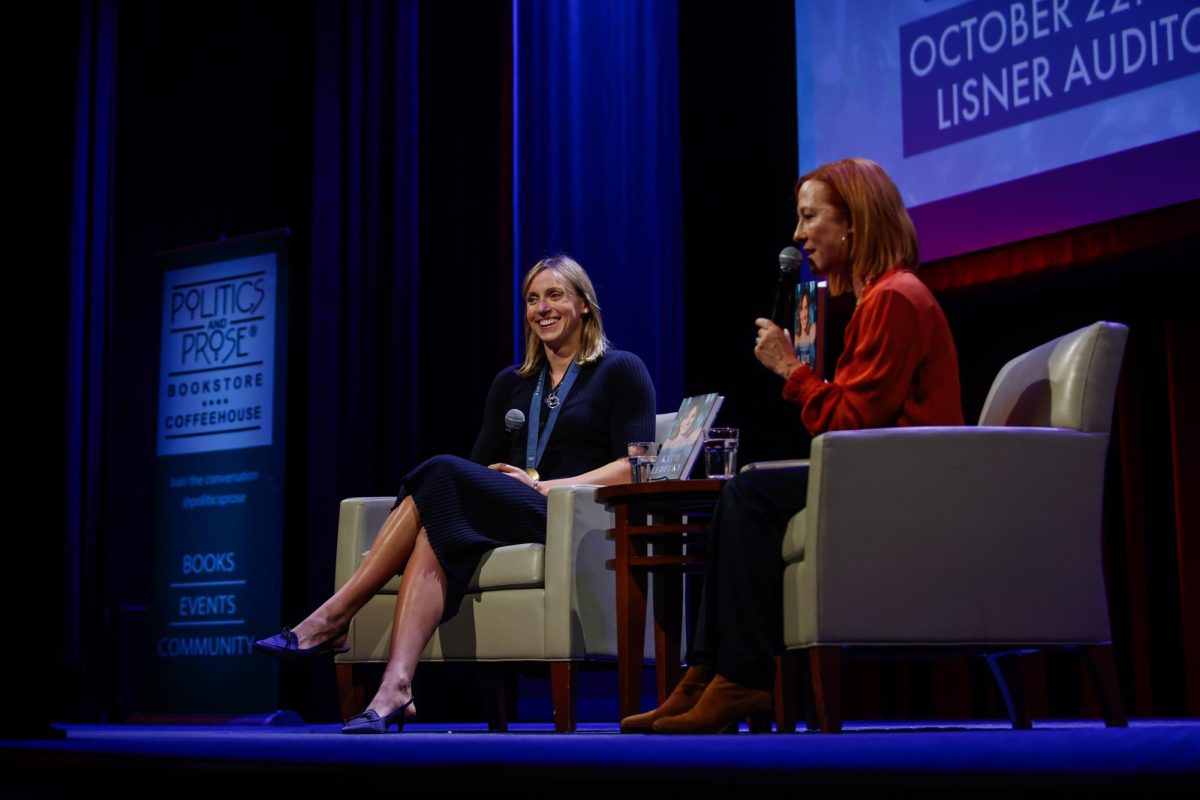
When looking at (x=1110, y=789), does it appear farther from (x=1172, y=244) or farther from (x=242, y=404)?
(x=242, y=404)

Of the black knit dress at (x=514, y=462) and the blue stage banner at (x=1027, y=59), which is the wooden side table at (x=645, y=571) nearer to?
the black knit dress at (x=514, y=462)

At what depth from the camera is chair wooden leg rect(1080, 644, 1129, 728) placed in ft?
7.64

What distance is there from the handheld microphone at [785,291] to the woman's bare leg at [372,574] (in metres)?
0.95

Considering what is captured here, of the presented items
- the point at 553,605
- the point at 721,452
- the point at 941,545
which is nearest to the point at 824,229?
the point at 721,452

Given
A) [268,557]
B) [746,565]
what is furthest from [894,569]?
[268,557]

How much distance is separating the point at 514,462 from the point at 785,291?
46.0 inches

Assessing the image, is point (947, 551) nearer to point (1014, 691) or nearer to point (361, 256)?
point (1014, 691)

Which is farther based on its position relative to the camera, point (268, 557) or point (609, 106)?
point (268, 557)

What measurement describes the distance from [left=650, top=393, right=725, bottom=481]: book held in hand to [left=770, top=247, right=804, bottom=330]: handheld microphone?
323 millimetres

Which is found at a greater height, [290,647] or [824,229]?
[824,229]

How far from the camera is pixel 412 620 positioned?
288 cm

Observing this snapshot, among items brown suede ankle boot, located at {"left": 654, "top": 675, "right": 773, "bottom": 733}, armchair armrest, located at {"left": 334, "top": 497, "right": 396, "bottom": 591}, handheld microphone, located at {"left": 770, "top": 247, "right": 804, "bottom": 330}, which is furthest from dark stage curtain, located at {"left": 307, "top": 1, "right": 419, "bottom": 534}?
brown suede ankle boot, located at {"left": 654, "top": 675, "right": 773, "bottom": 733}

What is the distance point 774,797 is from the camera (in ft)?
3.55

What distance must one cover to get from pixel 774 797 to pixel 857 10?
3380 mm
